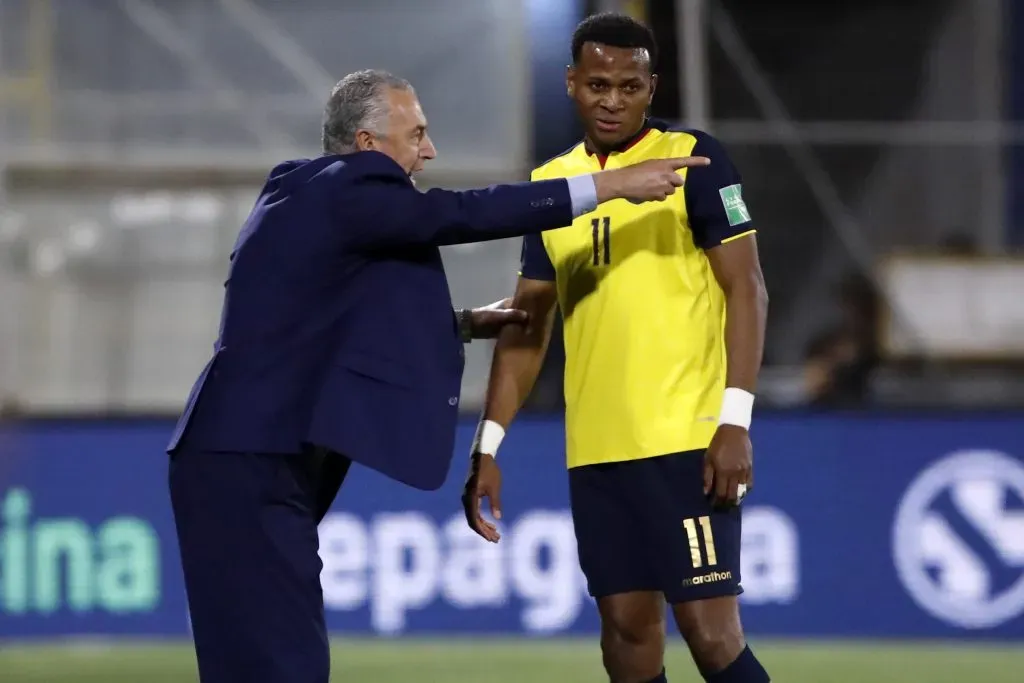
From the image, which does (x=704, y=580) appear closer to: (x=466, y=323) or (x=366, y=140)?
(x=466, y=323)

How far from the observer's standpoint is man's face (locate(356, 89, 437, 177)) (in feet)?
13.8

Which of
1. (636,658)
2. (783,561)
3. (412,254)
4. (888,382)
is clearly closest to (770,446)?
(783,561)

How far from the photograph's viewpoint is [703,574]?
4.46 meters

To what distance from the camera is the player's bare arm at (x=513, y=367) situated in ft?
15.9

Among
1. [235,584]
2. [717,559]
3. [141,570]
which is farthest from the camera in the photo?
[141,570]

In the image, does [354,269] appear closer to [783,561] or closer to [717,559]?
Result: [717,559]

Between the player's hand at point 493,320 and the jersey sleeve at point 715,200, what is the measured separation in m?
0.60

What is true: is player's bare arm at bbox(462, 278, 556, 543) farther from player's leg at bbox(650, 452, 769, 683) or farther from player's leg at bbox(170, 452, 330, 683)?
player's leg at bbox(170, 452, 330, 683)

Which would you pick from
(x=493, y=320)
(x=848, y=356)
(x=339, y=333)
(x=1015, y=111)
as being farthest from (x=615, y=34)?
(x=1015, y=111)

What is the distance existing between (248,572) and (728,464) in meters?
1.25

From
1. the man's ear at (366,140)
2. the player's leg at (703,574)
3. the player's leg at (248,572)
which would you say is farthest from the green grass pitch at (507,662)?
the man's ear at (366,140)

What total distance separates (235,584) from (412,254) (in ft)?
2.93

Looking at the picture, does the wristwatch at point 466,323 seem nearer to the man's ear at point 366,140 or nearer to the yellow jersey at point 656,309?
the yellow jersey at point 656,309

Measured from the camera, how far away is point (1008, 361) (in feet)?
38.1
